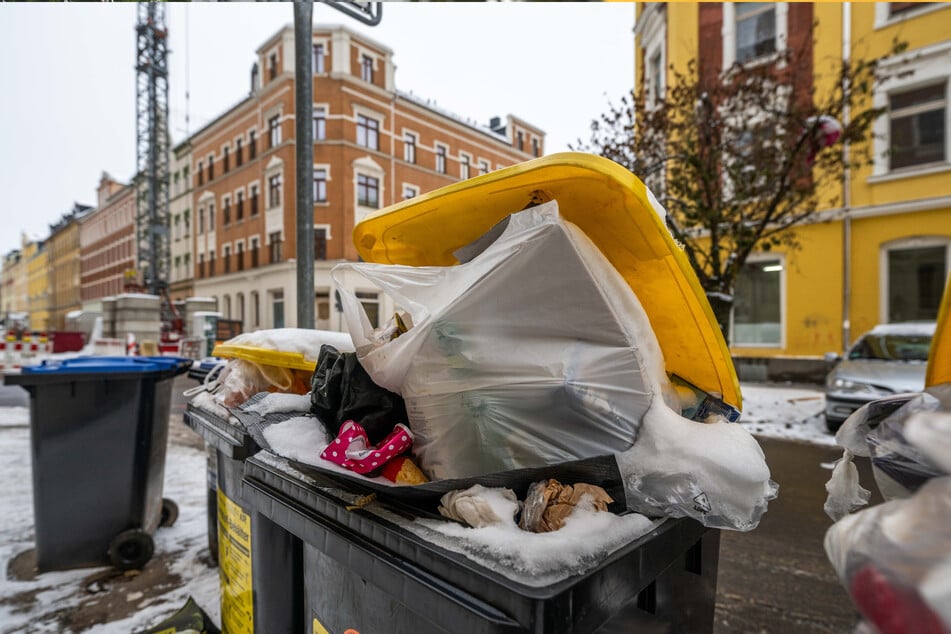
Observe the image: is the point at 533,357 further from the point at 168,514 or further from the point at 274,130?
the point at 274,130

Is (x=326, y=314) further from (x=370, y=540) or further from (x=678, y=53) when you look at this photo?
(x=370, y=540)

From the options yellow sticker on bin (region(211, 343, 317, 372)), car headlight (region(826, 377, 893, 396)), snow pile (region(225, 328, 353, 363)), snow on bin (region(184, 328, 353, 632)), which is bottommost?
car headlight (region(826, 377, 893, 396))

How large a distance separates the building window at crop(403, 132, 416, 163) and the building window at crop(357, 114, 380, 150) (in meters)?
1.58

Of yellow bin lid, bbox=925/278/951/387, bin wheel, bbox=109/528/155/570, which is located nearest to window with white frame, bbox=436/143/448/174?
bin wheel, bbox=109/528/155/570

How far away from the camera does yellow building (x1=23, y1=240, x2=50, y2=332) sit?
196ft

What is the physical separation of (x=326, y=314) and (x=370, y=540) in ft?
66.2

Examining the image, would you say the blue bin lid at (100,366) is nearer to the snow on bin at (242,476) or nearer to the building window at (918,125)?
the snow on bin at (242,476)

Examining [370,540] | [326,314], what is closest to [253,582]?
[370,540]

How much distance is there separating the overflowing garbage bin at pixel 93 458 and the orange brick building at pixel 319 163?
54.9 feet

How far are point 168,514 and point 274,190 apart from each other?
22.8 meters

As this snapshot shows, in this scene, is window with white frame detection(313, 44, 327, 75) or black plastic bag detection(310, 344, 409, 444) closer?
black plastic bag detection(310, 344, 409, 444)

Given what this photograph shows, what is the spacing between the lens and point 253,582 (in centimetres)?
145

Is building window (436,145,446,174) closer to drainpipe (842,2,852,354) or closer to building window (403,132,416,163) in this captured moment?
building window (403,132,416,163)

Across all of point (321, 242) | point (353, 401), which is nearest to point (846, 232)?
point (353, 401)
